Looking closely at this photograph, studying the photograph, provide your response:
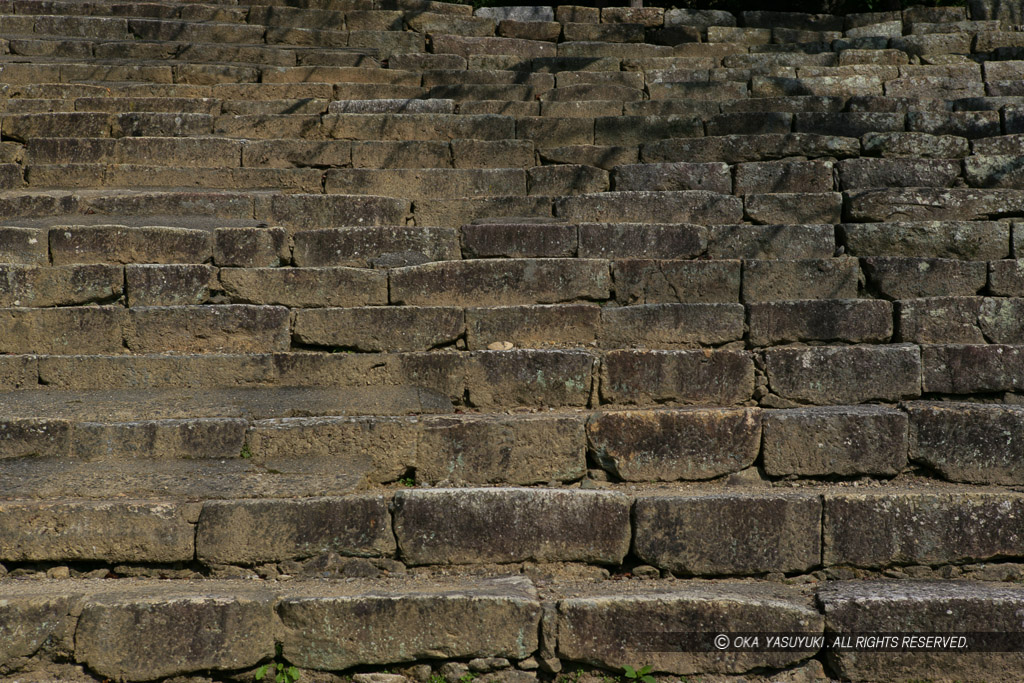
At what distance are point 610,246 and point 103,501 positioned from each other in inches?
114

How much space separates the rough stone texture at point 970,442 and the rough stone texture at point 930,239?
1375 mm

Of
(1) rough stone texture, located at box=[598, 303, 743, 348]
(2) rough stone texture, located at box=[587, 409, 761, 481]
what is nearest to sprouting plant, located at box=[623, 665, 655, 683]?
(2) rough stone texture, located at box=[587, 409, 761, 481]

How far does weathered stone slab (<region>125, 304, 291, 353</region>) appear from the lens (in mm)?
3904

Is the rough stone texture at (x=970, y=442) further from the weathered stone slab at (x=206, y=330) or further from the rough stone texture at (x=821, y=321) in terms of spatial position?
the weathered stone slab at (x=206, y=330)

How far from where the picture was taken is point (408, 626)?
2.80 meters

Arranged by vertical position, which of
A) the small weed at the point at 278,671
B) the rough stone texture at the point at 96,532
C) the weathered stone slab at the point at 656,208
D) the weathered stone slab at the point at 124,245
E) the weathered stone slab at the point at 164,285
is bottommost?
the small weed at the point at 278,671

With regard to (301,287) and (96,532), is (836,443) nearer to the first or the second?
(301,287)

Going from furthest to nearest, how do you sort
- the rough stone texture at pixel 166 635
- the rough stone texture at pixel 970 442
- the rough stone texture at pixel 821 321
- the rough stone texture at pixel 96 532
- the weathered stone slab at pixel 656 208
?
1. the weathered stone slab at pixel 656 208
2. the rough stone texture at pixel 821 321
3. the rough stone texture at pixel 970 442
4. the rough stone texture at pixel 96 532
5. the rough stone texture at pixel 166 635

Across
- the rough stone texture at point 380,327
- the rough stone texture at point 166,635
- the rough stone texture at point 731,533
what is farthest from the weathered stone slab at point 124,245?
the rough stone texture at point 731,533

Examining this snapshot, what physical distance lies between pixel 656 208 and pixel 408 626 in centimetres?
305

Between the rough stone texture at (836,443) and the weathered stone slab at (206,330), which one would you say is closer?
the rough stone texture at (836,443)

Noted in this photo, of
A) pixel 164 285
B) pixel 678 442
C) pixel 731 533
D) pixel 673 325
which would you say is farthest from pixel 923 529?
pixel 164 285

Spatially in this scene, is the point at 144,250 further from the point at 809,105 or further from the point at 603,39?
the point at 603,39

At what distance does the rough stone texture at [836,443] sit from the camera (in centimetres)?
331
